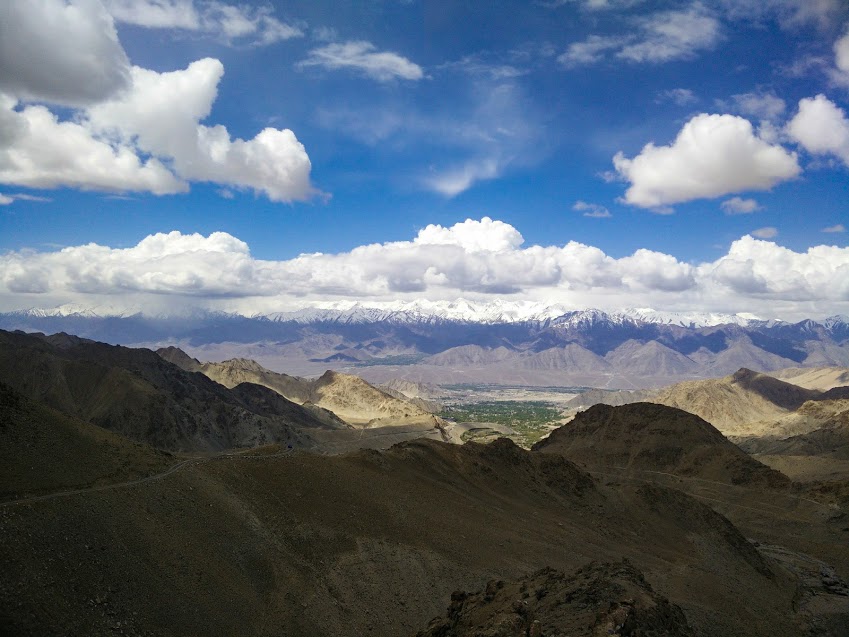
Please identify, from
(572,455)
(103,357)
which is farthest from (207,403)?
(572,455)

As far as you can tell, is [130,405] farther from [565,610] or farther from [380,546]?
[565,610]

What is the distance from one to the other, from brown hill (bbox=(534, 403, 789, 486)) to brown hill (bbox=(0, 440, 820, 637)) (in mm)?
38332

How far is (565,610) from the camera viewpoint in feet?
104

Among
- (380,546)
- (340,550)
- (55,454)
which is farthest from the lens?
(380,546)

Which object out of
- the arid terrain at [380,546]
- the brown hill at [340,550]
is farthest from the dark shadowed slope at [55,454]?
the brown hill at [340,550]

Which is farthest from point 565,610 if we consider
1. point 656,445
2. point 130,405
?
point 130,405

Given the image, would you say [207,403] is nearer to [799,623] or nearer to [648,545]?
[648,545]

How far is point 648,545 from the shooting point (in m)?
65.2

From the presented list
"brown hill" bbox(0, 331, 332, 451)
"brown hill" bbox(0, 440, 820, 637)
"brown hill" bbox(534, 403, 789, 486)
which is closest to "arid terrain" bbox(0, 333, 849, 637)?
"brown hill" bbox(0, 440, 820, 637)

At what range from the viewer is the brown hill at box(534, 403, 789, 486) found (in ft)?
346

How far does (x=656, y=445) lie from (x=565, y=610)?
9755 cm

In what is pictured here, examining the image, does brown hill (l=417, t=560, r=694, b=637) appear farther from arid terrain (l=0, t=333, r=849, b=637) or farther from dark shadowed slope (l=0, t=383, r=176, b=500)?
dark shadowed slope (l=0, t=383, r=176, b=500)

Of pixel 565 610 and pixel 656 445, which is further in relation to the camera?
pixel 656 445

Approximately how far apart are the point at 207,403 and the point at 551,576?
12340 cm
